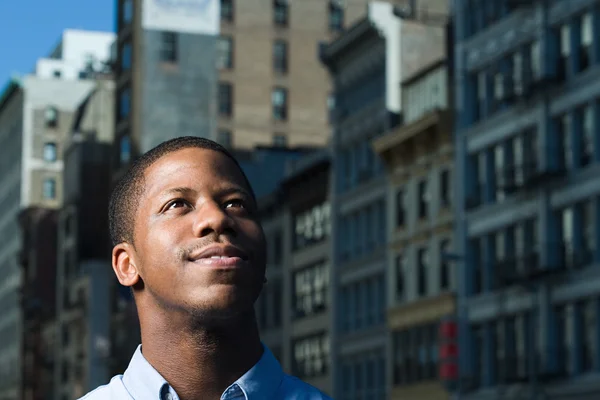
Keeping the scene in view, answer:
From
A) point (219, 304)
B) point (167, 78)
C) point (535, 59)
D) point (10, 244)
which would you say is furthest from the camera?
point (10, 244)

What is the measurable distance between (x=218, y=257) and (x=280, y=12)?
9840 centimetres

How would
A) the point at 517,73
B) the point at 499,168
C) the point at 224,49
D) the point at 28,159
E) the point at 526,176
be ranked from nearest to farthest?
1. the point at 526,176
2. the point at 517,73
3. the point at 499,168
4. the point at 224,49
5. the point at 28,159

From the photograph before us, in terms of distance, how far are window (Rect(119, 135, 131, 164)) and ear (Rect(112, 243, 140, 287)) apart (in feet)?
320

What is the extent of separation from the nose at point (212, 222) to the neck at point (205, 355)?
18 cm

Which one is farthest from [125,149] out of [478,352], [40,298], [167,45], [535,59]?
[535,59]

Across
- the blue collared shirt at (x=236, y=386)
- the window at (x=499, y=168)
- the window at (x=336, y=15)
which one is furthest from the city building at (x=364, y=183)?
the blue collared shirt at (x=236, y=386)

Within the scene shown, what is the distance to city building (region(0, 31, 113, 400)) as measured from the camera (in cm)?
14788

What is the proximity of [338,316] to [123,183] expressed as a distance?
230 feet

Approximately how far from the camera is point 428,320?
63406mm

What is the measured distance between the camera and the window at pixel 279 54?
101m

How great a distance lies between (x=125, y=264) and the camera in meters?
3.42

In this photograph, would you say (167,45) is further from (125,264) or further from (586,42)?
(125,264)

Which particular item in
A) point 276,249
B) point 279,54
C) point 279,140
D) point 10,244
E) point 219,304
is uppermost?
point 10,244

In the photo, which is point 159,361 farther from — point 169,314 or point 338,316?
point 338,316
